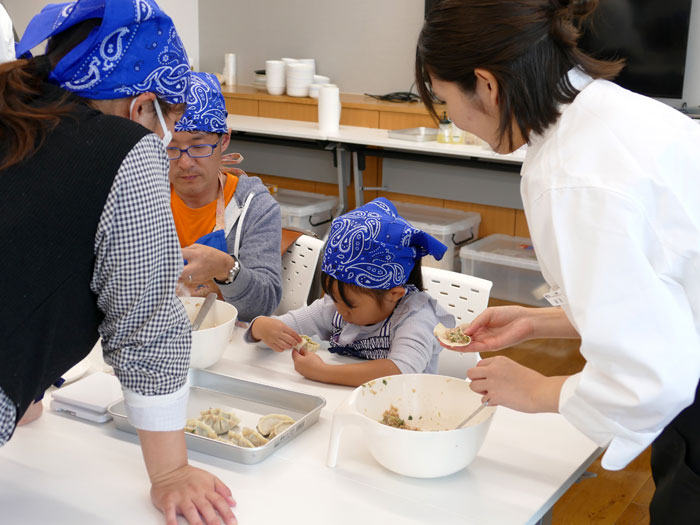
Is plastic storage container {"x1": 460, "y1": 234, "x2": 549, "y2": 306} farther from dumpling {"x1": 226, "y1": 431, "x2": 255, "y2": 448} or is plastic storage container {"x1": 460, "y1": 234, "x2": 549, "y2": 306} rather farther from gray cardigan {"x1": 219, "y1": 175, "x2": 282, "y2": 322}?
dumpling {"x1": 226, "y1": 431, "x2": 255, "y2": 448}

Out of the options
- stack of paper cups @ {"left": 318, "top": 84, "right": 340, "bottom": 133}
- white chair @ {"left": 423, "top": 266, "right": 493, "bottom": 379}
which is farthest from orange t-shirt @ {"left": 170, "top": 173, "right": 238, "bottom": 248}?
stack of paper cups @ {"left": 318, "top": 84, "right": 340, "bottom": 133}

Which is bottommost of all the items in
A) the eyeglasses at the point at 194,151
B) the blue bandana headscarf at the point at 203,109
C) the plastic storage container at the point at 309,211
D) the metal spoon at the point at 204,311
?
Result: the plastic storage container at the point at 309,211

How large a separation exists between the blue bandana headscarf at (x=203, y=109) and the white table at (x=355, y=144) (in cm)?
183

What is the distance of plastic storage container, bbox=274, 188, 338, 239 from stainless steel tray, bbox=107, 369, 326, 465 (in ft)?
8.47

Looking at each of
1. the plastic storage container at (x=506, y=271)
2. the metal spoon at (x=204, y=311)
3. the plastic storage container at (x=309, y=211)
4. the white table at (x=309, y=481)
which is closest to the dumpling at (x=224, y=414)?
the white table at (x=309, y=481)

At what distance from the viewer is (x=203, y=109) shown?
203 centimetres

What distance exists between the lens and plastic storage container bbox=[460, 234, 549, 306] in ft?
12.4

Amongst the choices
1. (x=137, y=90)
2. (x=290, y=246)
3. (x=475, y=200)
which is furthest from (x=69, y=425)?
(x=475, y=200)

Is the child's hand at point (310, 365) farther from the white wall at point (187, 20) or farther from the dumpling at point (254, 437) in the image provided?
the white wall at point (187, 20)

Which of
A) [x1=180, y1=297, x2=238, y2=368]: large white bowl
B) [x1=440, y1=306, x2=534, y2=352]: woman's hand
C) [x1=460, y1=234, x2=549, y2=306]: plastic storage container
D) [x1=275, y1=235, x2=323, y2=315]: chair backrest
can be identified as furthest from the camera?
[x1=460, y1=234, x2=549, y2=306]: plastic storage container

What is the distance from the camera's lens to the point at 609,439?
99cm

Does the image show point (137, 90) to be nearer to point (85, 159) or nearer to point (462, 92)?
point (85, 159)

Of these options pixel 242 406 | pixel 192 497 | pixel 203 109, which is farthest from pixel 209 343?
pixel 203 109

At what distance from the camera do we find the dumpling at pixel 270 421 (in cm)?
130
